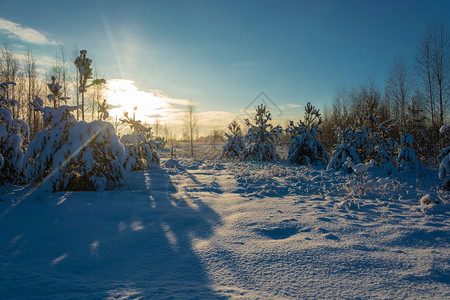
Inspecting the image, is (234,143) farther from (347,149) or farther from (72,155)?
(72,155)

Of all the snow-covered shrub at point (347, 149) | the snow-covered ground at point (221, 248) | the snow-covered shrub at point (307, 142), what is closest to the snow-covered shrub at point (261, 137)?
the snow-covered shrub at point (307, 142)

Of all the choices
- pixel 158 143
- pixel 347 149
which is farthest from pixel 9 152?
pixel 347 149

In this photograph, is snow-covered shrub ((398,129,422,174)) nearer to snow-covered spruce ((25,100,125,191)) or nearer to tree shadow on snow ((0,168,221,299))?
tree shadow on snow ((0,168,221,299))

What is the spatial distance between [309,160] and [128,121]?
9.50 metres

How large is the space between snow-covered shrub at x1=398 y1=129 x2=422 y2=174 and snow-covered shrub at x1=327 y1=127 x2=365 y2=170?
1.33 meters

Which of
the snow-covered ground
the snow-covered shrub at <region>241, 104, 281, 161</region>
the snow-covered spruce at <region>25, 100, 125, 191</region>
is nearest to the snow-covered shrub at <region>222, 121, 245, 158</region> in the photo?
the snow-covered shrub at <region>241, 104, 281, 161</region>

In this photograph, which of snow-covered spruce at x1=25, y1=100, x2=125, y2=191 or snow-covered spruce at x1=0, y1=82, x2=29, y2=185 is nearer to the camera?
snow-covered spruce at x1=25, y1=100, x2=125, y2=191

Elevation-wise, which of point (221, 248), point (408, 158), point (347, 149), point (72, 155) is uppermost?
point (347, 149)

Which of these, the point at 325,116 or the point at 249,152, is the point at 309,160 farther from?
the point at 325,116

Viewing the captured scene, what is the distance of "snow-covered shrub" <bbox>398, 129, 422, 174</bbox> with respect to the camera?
7.76m

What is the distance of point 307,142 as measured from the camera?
1153 centimetres

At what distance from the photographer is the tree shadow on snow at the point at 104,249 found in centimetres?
170

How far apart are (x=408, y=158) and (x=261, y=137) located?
7385 millimetres

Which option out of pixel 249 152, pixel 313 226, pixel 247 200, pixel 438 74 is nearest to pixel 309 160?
pixel 249 152
